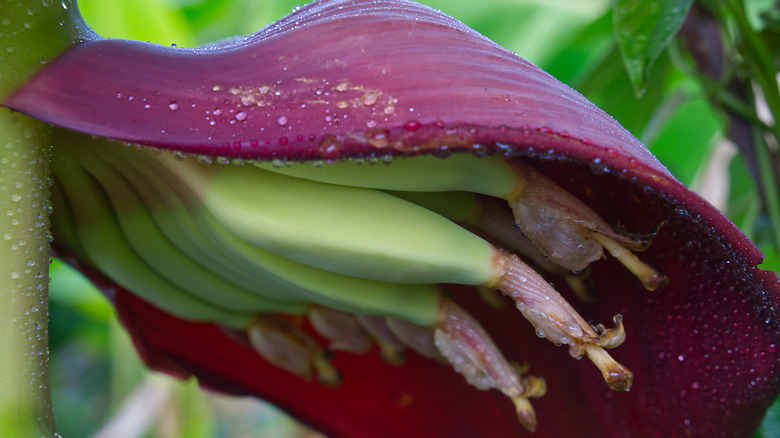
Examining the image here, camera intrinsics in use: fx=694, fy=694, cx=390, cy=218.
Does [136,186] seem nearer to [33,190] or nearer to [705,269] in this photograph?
[33,190]

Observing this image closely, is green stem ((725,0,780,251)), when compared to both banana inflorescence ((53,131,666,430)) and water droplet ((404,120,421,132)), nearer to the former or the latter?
banana inflorescence ((53,131,666,430))

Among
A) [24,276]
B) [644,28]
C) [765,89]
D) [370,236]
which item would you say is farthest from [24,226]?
[765,89]

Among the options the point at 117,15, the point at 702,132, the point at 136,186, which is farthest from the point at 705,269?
the point at 117,15

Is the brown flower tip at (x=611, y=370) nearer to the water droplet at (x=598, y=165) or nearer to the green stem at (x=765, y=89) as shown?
the water droplet at (x=598, y=165)

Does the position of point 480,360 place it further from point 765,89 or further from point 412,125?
point 765,89

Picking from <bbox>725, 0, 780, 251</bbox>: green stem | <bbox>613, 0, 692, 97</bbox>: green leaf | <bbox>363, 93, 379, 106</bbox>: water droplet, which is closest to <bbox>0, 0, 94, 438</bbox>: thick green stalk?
<bbox>363, 93, 379, 106</bbox>: water droplet
